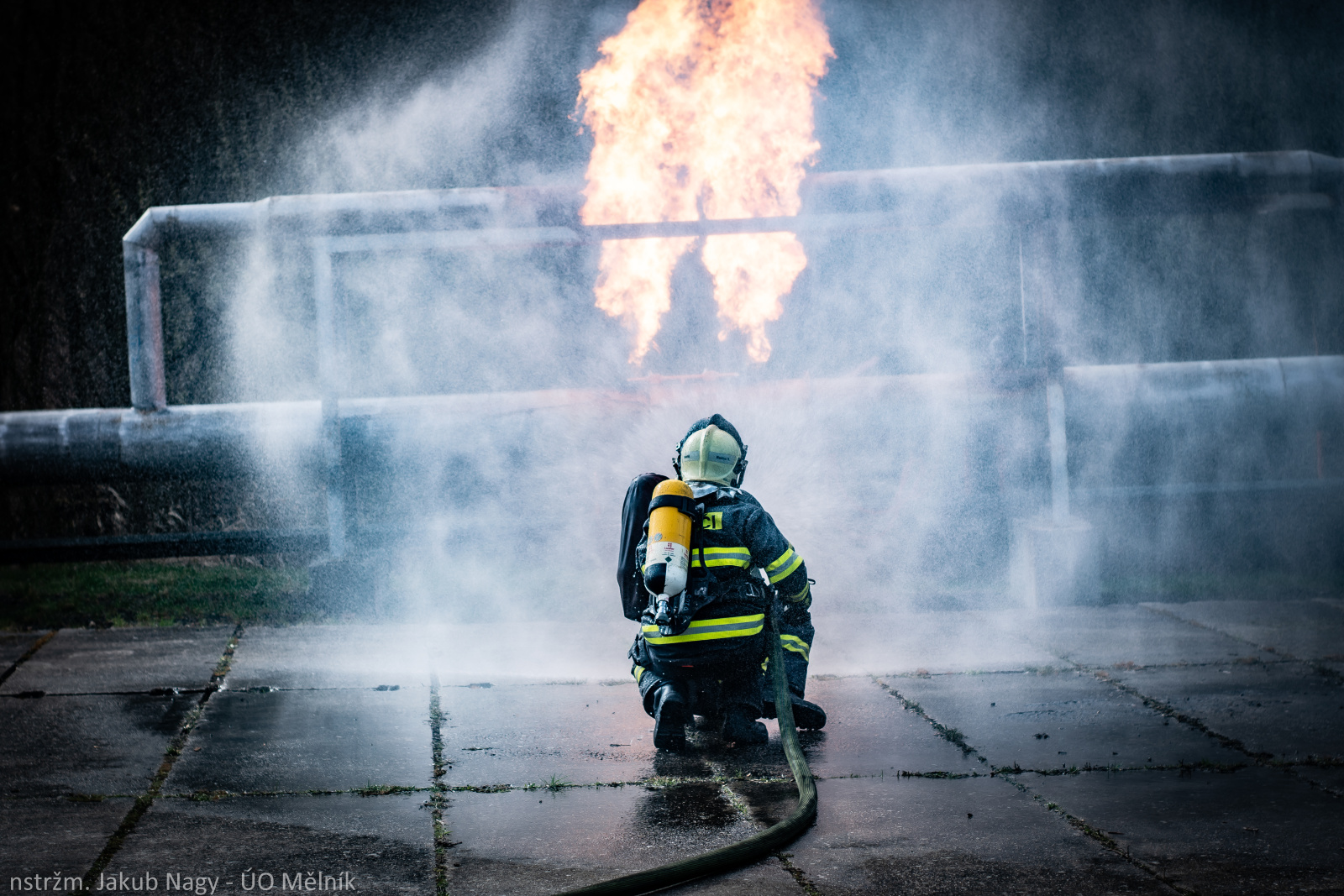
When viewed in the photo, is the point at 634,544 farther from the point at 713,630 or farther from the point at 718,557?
the point at 713,630

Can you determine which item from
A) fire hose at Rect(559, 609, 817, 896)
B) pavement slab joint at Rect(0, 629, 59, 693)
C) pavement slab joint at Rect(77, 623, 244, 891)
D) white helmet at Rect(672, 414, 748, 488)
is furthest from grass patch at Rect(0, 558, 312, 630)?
fire hose at Rect(559, 609, 817, 896)

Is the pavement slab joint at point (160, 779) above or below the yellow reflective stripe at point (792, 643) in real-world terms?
below

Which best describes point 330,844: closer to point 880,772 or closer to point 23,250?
point 880,772

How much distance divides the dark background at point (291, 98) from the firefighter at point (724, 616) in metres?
5.01

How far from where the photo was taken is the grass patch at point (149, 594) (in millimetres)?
6602

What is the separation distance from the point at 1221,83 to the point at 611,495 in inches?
241

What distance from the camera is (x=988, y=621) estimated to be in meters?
6.37

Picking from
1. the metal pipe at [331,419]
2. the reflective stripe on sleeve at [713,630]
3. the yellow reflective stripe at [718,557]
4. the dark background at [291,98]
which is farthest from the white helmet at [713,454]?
the dark background at [291,98]

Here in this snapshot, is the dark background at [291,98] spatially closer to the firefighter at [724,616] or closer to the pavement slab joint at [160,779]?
the pavement slab joint at [160,779]

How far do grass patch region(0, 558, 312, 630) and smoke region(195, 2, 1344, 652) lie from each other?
2.62 feet

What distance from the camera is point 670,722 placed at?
408 cm

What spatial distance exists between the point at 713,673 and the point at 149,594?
4.91 m

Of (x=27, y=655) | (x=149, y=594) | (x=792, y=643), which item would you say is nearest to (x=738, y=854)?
(x=792, y=643)

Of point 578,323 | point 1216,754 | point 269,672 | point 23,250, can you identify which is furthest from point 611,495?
point 23,250
